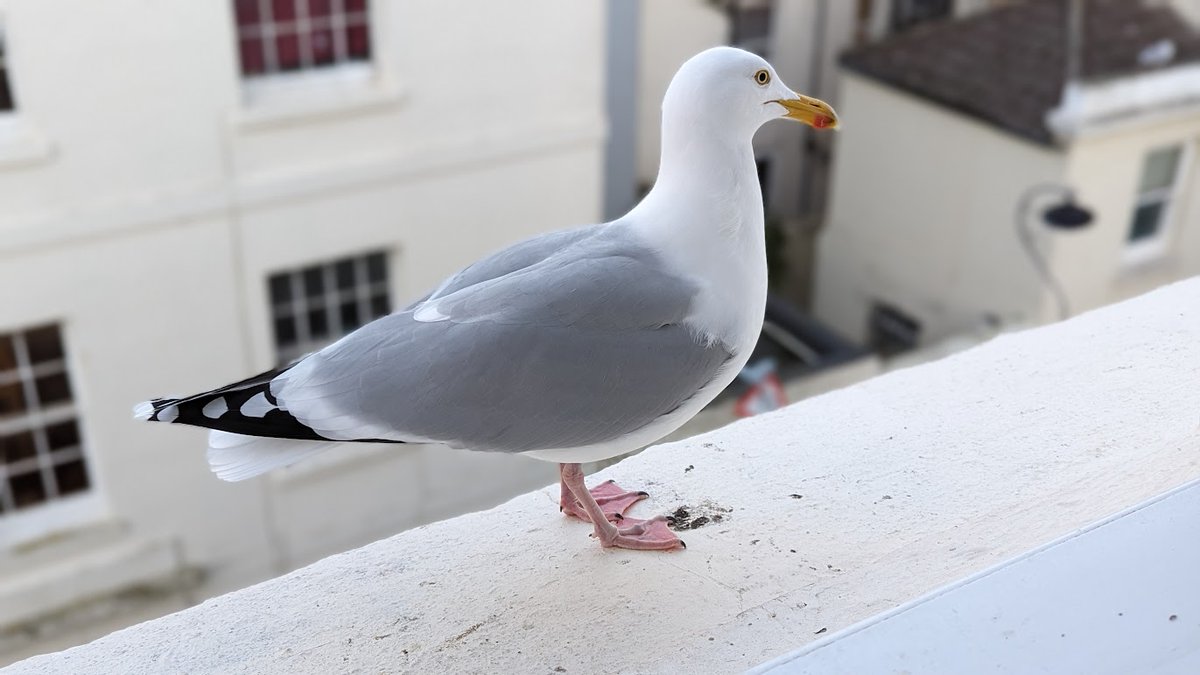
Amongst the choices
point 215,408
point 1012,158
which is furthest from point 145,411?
point 1012,158

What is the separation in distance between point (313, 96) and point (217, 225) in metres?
0.88

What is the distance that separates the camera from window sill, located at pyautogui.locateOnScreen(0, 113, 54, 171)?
607 centimetres

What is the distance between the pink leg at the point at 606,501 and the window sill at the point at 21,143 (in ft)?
16.5

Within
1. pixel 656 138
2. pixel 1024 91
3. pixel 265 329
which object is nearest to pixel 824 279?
pixel 656 138

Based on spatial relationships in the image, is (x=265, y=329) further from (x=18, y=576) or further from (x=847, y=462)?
(x=847, y=462)

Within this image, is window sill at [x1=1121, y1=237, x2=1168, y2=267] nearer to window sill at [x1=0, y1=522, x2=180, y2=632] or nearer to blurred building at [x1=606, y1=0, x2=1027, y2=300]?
blurred building at [x1=606, y1=0, x2=1027, y2=300]

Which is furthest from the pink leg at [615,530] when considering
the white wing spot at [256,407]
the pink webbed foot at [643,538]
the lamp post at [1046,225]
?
the lamp post at [1046,225]

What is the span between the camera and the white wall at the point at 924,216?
893 centimetres

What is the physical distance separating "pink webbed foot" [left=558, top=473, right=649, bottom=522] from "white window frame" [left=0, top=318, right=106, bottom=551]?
5312 mm

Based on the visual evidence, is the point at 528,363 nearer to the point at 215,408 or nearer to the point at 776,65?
the point at 215,408

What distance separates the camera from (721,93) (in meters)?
1.70

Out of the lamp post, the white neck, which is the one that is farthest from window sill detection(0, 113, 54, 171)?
the lamp post

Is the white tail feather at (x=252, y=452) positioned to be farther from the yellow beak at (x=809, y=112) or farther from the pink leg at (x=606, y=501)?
the yellow beak at (x=809, y=112)

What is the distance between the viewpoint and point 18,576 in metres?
6.72
